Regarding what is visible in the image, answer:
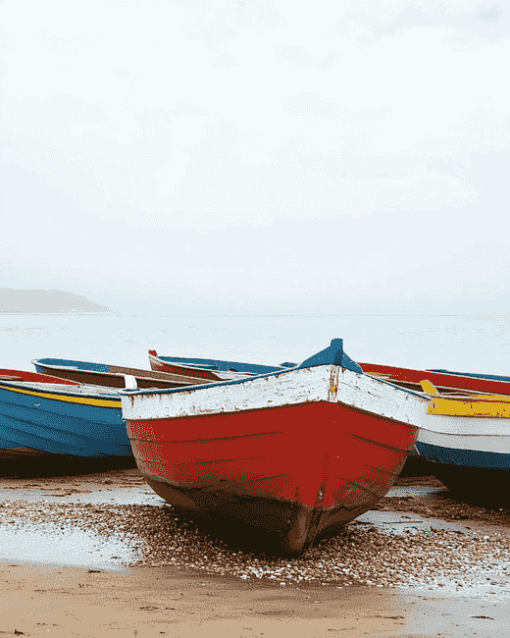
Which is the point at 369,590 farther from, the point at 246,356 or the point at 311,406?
the point at 246,356

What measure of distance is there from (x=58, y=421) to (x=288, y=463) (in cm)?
494

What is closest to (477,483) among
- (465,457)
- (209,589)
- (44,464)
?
(465,457)

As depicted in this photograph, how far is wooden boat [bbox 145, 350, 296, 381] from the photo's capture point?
40.7 feet

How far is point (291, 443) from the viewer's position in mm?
4891

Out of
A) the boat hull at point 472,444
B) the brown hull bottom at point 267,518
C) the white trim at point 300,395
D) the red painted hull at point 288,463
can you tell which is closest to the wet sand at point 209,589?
the brown hull bottom at point 267,518

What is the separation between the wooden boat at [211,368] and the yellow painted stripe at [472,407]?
Result: 5003 millimetres

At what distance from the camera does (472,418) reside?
283 inches

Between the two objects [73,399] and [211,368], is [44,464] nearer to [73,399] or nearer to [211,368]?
[73,399]

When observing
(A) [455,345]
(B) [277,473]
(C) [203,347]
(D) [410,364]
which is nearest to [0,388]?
(B) [277,473]

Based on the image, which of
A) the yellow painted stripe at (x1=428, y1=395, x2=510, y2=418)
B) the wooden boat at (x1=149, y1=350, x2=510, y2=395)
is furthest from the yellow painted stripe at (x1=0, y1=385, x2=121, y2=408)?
the yellow painted stripe at (x1=428, y1=395, x2=510, y2=418)

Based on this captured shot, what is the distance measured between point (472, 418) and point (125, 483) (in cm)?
453

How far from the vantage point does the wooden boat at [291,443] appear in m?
4.78

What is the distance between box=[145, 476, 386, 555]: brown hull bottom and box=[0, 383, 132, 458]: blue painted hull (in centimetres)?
356

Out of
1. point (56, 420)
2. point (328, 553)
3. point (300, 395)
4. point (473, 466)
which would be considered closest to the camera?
A: point (300, 395)
